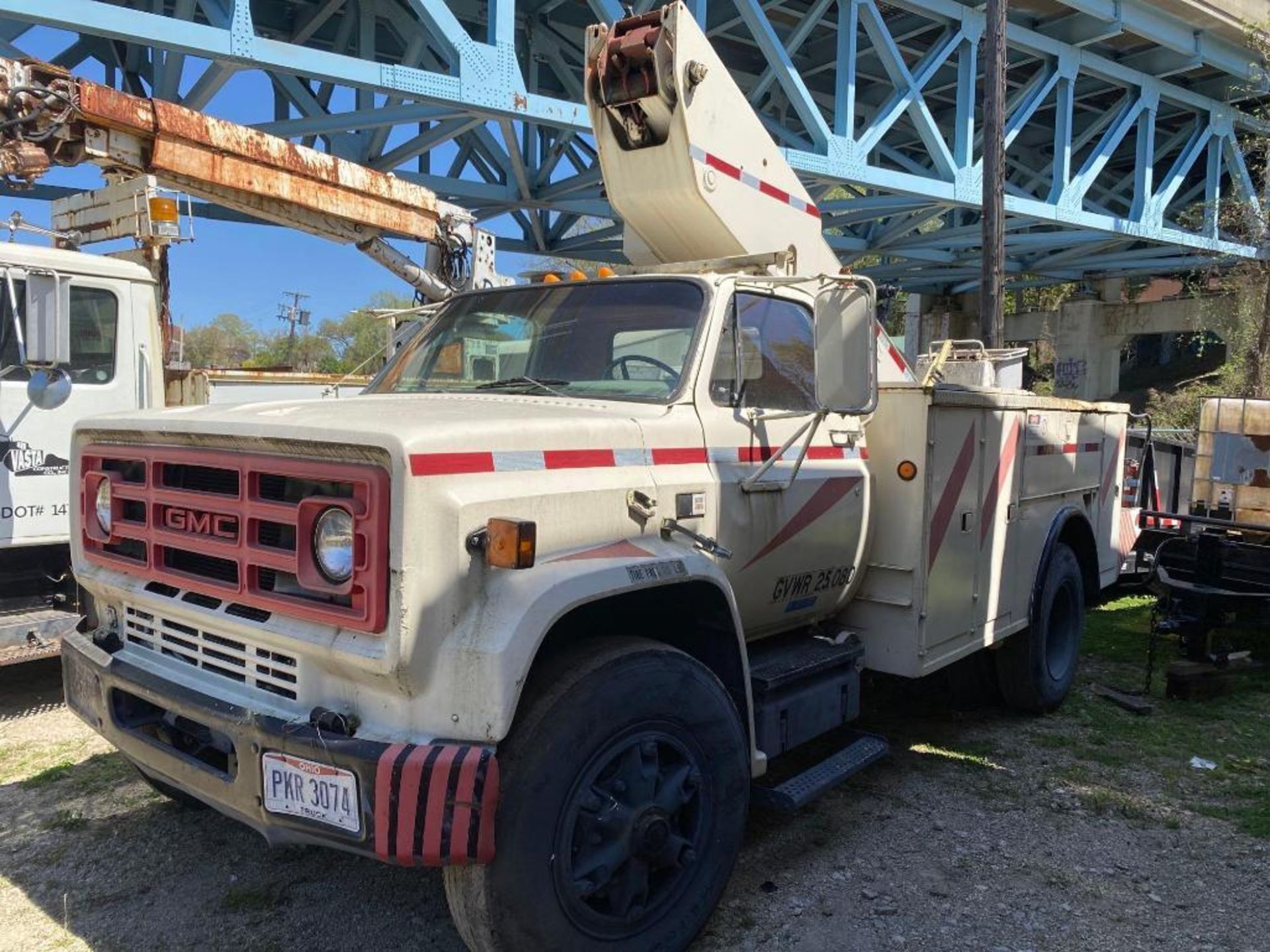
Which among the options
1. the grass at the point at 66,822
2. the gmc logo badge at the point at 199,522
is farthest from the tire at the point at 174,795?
the gmc logo badge at the point at 199,522

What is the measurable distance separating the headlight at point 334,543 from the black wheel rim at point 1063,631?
4.44 meters

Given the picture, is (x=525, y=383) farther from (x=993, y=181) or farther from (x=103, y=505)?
(x=993, y=181)

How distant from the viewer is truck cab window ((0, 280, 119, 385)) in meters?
5.79

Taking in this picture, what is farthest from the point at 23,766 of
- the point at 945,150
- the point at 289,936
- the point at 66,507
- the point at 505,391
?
the point at 945,150

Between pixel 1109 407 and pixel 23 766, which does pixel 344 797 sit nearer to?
pixel 23 766

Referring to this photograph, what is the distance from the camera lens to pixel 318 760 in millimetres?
2492

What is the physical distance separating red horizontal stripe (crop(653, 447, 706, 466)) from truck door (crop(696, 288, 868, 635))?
0.16 ft

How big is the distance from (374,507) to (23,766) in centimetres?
342

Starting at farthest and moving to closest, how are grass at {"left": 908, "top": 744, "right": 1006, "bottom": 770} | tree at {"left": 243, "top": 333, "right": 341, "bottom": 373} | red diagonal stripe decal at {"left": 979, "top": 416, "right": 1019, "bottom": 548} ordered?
tree at {"left": 243, "top": 333, "right": 341, "bottom": 373}, grass at {"left": 908, "top": 744, "right": 1006, "bottom": 770}, red diagonal stripe decal at {"left": 979, "top": 416, "right": 1019, "bottom": 548}

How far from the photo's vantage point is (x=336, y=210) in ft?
24.3

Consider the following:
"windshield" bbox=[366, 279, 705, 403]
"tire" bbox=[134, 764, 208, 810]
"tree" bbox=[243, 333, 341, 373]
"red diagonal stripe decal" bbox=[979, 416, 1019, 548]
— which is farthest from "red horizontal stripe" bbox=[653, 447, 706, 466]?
"tree" bbox=[243, 333, 341, 373]

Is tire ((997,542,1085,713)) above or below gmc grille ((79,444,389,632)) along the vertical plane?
below

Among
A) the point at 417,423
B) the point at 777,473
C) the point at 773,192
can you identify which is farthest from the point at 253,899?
the point at 773,192

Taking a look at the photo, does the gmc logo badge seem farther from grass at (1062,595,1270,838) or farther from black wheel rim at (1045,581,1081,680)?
black wheel rim at (1045,581,1081,680)
